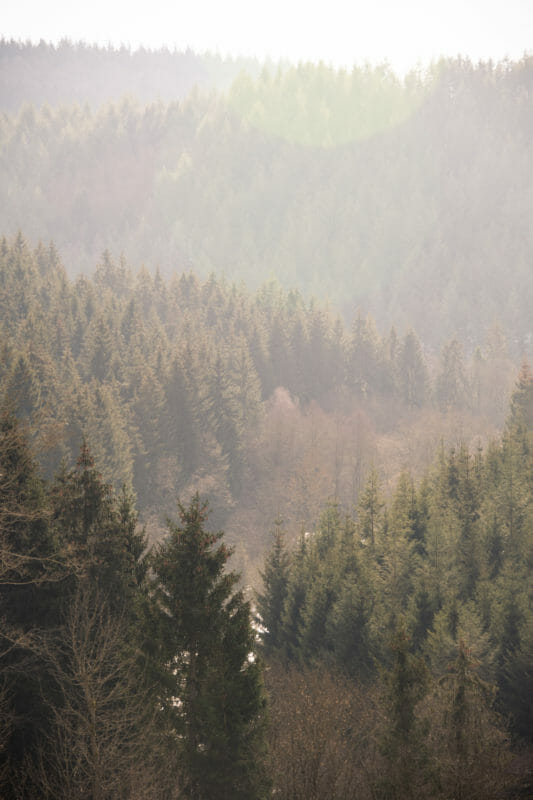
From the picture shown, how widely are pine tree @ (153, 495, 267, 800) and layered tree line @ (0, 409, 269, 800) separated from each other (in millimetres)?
32

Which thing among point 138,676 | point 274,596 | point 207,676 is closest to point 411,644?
point 207,676

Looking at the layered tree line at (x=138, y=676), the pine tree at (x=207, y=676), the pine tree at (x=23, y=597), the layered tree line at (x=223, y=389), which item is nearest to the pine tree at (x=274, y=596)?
the layered tree line at (x=223, y=389)

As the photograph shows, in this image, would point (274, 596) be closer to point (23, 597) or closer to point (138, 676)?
point (138, 676)

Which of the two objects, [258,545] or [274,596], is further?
[258,545]

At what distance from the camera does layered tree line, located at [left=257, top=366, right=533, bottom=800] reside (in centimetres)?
2023

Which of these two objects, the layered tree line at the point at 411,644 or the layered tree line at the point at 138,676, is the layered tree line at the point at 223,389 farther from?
the layered tree line at the point at 411,644

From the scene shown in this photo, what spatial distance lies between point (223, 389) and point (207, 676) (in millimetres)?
57933

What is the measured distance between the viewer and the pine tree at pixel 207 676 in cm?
1864

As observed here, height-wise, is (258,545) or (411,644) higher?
(258,545)

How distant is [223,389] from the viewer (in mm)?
76125

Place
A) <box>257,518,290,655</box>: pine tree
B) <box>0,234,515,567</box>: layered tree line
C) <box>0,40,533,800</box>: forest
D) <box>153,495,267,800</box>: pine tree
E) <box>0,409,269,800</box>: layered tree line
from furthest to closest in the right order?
<box>0,234,515,567</box>: layered tree line
<box>257,518,290,655</box>: pine tree
<box>0,40,533,800</box>: forest
<box>153,495,267,800</box>: pine tree
<box>0,409,269,800</box>: layered tree line

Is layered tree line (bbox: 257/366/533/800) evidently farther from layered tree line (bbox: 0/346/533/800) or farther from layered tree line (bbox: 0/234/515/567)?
layered tree line (bbox: 0/234/515/567)

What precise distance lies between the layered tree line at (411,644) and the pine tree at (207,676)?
1.80 meters

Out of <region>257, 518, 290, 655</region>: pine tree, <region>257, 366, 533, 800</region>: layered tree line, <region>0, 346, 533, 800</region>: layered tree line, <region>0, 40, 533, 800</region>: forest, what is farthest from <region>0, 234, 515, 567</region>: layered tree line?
<region>257, 366, 533, 800</region>: layered tree line
